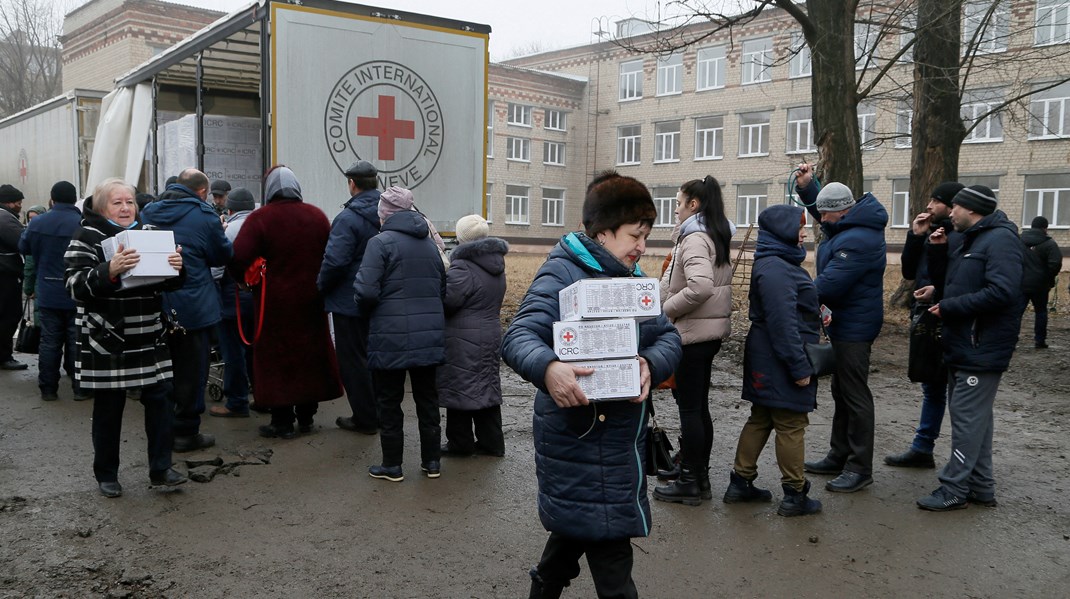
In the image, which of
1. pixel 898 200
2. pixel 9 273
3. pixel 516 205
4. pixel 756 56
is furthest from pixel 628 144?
pixel 9 273

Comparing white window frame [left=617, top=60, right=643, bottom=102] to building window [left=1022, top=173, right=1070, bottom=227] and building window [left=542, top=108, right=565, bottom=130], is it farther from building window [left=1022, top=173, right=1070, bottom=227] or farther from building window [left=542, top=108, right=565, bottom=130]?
building window [left=1022, top=173, right=1070, bottom=227]

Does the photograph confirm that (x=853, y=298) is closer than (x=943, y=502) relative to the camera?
No

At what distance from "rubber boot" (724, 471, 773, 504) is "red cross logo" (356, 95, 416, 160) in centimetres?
461

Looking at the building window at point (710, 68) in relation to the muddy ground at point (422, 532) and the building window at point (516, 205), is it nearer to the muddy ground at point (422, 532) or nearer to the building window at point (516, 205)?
the building window at point (516, 205)

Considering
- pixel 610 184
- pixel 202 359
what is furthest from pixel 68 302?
pixel 610 184

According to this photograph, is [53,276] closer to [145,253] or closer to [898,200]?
[145,253]

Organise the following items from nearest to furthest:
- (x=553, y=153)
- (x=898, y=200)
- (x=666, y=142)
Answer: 1. (x=898, y=200)
2. (x=666, y=142)
3. (x=553, y=153)

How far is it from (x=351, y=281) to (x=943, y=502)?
13.2ft

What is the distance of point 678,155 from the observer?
134 ft

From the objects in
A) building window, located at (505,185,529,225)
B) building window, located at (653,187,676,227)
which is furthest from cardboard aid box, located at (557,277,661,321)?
building window, located at (505,185,529,225)

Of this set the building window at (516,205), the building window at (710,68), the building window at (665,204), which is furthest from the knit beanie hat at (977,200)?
the building window at (516,205)

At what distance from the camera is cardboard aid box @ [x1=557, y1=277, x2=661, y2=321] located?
100 inches

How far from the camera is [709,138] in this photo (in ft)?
130

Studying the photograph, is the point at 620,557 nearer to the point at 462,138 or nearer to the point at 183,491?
the point at 183,491
